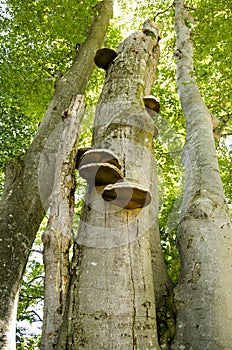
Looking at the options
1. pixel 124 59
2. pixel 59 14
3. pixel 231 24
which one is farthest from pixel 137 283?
pixel 59 14

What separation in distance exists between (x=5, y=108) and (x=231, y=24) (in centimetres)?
724

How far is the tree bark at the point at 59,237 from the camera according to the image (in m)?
2.08

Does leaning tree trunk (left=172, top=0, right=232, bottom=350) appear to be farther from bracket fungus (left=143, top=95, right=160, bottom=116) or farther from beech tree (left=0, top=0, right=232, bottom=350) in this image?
bracket fungus (left=143, top=95, right=160, bottom=116)

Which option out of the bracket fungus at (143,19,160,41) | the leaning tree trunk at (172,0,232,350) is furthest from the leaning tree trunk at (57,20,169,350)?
the bracket fungus at (143,19,160,41)

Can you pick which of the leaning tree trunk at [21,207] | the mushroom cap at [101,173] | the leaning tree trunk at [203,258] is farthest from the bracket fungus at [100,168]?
the leaning tree trunk at [21,207]

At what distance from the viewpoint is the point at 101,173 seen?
7.77 feet

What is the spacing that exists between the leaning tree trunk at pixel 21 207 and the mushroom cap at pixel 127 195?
76.0 inches

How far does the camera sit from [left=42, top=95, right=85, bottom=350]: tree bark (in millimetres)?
2084

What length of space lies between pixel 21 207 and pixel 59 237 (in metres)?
2.12

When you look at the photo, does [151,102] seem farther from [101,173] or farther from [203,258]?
[203,258]

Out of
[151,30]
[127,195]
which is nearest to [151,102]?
[127,195]

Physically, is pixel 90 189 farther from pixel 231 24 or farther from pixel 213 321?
pixel 231 24

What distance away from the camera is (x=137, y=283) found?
2.08 meters

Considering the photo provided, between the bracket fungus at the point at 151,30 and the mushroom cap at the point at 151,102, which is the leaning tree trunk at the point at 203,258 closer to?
the mushroom cap at the point at 151,102
